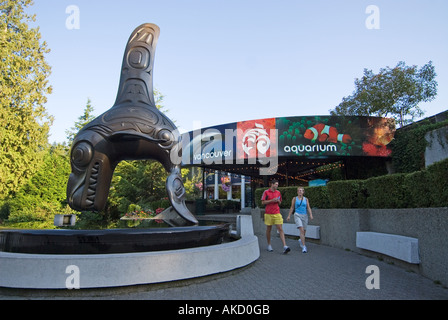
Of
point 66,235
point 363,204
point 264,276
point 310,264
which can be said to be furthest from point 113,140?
point 363,204

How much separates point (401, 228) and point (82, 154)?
270 inches

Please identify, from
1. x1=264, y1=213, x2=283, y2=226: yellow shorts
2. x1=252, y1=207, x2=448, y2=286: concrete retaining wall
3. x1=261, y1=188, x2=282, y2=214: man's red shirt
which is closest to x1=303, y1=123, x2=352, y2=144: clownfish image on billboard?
x1=252, y1=207, x2=448, y2=286: concrete retaining wall

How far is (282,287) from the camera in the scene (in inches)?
176

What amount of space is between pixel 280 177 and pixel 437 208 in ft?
83.0

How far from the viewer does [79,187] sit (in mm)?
6430

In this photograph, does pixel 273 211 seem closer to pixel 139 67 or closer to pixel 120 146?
pixel 120 146

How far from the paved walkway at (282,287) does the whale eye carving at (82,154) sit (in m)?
2.82

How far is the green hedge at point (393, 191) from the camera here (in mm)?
4761

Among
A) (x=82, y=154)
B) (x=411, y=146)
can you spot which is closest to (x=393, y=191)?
(x=82, y=154)

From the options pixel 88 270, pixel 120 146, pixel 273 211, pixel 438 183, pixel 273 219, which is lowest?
pixel 88 270

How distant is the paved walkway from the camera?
401 cm
